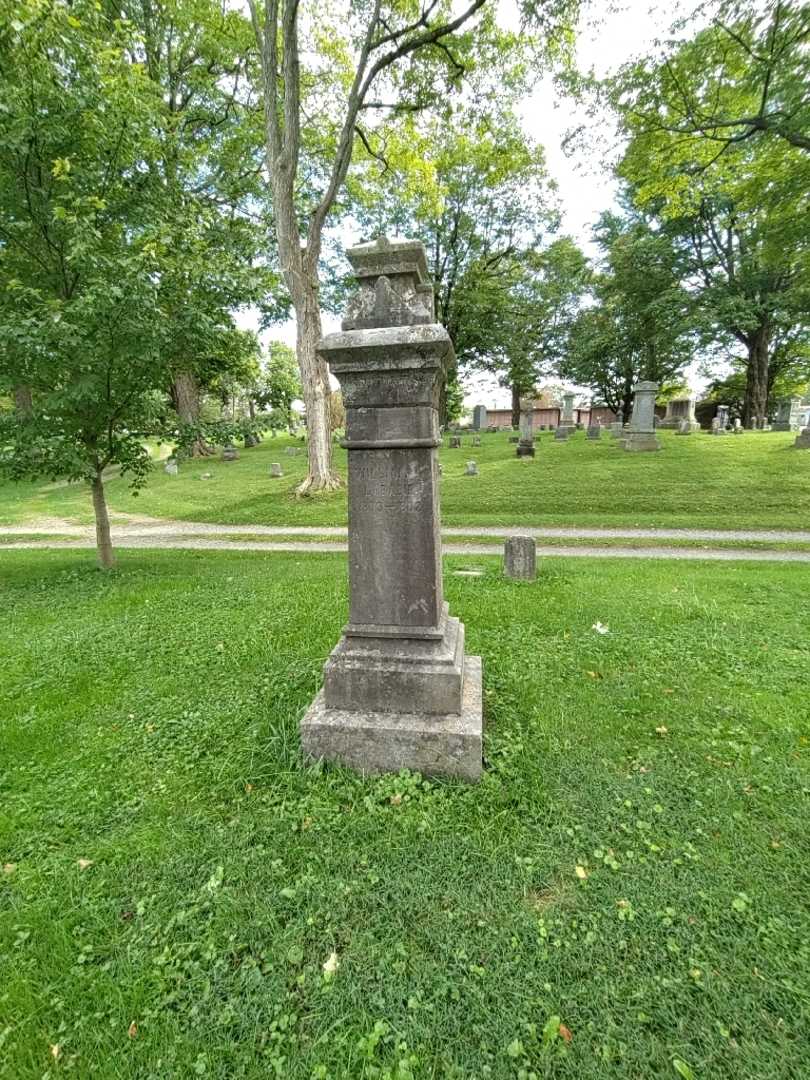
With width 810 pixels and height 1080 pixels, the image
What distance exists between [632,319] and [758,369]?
7.01 metres

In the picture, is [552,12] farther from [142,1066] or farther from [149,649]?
[142,1066]

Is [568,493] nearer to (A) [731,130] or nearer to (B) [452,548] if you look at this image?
(B) [452,548]

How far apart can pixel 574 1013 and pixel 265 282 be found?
27.8 feet

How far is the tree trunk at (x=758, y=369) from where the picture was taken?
84.3 ft

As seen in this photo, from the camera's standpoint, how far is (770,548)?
900 centimetres

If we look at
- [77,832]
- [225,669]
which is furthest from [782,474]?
[77,832]

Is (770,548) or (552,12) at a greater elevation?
(552,12)

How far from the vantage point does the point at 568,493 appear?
13672 millimetres

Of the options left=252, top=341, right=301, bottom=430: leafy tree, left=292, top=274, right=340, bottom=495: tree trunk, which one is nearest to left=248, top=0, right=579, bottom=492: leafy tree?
left=292, top=274, right=340, bottom=495: tree trunk

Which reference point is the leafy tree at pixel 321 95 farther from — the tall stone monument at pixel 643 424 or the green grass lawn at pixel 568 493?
the tall stone monument at pixel 643 424

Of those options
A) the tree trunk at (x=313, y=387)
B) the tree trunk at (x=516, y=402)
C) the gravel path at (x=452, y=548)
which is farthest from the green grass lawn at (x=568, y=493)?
the tree trunk at (x=516, y=402)

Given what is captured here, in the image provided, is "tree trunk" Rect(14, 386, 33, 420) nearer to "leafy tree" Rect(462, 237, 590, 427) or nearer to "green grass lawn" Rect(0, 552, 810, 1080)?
"green grass lawn" Rect(0, 552, 810, 1080)

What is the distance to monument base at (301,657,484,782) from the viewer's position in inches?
113

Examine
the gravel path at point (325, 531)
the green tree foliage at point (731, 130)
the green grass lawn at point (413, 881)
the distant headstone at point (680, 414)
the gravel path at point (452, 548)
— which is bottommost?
the green grass lawn at point (413, 881)
